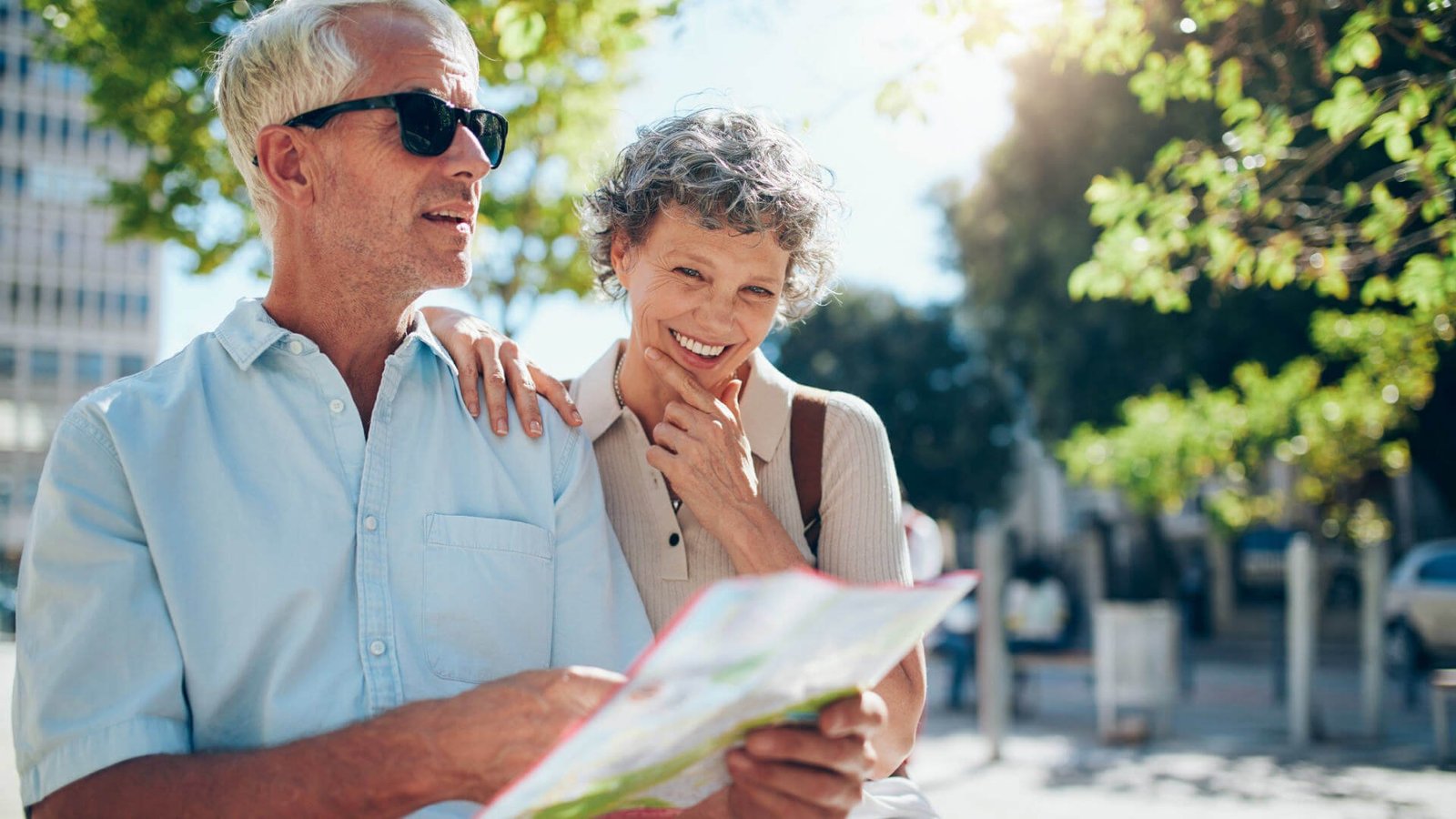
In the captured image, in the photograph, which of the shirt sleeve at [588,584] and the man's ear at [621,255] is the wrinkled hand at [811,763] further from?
the man's ear at [621,255]

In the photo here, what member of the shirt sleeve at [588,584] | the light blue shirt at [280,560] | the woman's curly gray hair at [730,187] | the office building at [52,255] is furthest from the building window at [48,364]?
Result: the shirt sleeve at [588,584]

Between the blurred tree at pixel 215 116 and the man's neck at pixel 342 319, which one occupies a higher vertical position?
the blurred tree at pixel 215 116

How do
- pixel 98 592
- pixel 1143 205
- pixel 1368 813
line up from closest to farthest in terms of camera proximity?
pixel 98 592, pixel 1143 205, pixel 1368 813

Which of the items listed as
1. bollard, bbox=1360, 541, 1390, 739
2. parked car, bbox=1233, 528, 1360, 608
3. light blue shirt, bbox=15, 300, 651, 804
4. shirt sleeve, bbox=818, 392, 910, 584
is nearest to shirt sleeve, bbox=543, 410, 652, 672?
light blue shirt, bbox=15, 300, 651, 804

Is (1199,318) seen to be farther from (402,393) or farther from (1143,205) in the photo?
(402,393)

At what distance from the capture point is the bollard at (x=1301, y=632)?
955 centimetres

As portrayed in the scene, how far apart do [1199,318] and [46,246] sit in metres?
62.0

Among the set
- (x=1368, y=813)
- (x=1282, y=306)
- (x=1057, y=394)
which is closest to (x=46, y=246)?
(x=1057, y=394)

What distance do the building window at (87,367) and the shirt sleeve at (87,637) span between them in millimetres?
68362

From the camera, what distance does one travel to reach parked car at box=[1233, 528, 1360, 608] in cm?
2116

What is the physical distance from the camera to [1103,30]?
4316 millimetres

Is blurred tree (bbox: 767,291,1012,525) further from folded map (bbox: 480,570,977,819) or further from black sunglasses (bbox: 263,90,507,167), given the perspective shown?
folded map (bbox: 480,570,977,819)

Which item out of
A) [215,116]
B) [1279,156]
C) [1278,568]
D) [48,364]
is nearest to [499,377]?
[1279,156]

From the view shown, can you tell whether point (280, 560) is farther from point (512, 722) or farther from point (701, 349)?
point (701, 349)
